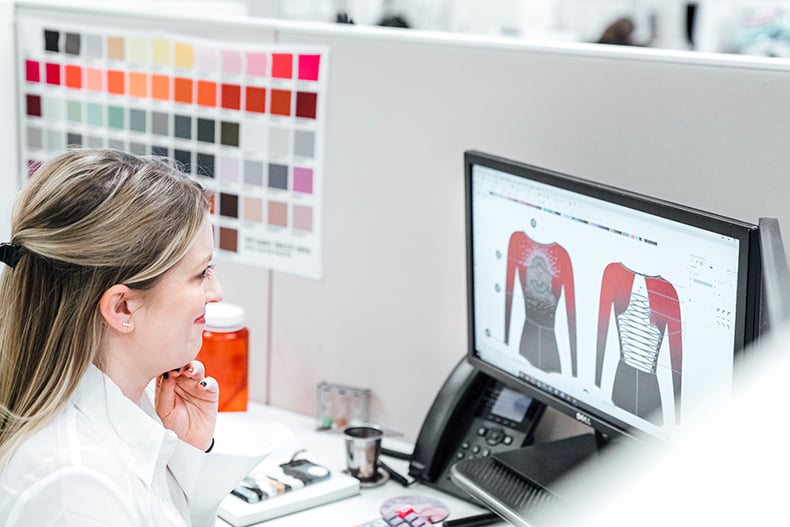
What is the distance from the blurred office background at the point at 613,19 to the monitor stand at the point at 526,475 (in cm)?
297

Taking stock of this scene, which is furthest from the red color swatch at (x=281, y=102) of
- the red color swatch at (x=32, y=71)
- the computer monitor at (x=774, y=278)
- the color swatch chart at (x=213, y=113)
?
the computer monitor at (x=774, y=278)

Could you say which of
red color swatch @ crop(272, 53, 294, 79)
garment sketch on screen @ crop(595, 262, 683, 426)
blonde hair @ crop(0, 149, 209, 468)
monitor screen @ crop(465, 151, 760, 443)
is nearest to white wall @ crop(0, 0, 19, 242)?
red color swatch @ crop(272, 53, 294, 79)

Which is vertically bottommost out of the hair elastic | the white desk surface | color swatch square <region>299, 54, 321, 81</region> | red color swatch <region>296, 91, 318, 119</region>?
the white desk surface

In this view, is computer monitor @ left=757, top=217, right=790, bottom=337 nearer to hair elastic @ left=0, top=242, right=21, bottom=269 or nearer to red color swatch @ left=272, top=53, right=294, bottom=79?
hair elastic @ left=0, top=242, right=21, bottom=269

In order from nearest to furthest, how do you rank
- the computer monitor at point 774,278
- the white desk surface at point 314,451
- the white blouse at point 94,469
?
the computer monitor at point 774,278
the white blouse at point 94,469
the white desk surface at point 314,451

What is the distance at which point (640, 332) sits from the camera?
1186 mm

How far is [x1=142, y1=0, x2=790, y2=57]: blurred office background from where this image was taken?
14.8ft

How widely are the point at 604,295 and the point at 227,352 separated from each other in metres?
0.66

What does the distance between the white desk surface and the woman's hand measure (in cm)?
12

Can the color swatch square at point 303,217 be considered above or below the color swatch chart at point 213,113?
below

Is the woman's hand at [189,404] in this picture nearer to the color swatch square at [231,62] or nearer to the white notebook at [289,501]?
the white notebook at [289,501]

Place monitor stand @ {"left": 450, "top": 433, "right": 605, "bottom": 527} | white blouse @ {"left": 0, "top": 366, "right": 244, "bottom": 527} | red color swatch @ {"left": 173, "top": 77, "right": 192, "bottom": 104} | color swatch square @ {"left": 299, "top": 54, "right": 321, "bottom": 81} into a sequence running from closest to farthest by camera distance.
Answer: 1. white blouse @ {"left": 0, "top": 366, "right": 244, "bottom": 527}
2. monitor stand @ {"left": 450, "top": 433, "right": 605, "bottom": 527}
3. color swatch square @ {"left": 299, "top": 54, "right": 321, "bottom": 81}
4. red color swatch @ {"left": 173, "top": 77, "right": 192, "bottom": 104}

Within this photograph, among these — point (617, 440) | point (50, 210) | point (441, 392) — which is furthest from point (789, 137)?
point (50, 210)

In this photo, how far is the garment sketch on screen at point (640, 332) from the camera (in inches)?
45.2
